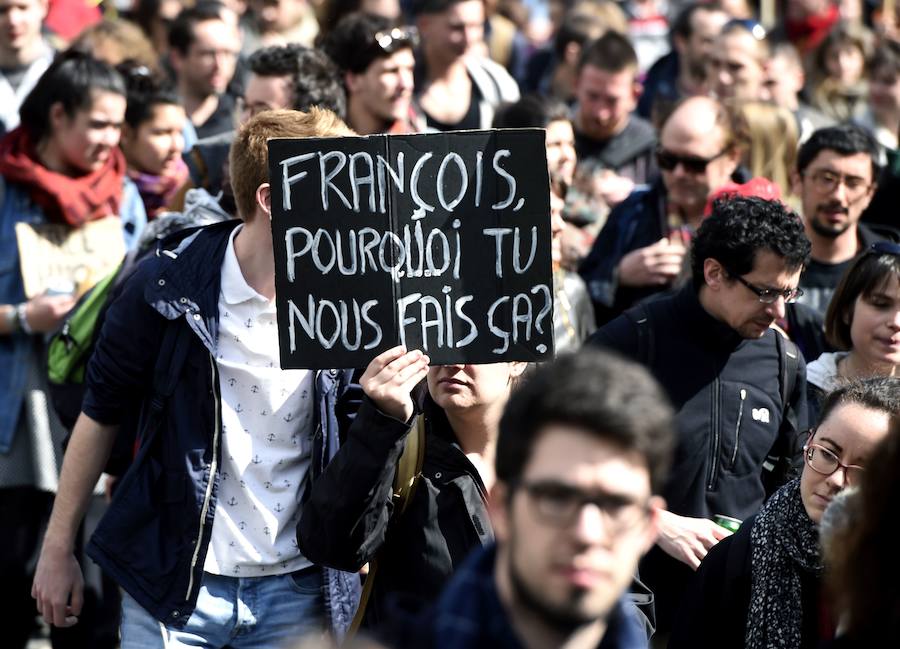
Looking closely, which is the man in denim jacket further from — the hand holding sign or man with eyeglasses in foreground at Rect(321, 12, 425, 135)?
man with eyeglasses in foreground at Rect(321, 12, 425, 135)

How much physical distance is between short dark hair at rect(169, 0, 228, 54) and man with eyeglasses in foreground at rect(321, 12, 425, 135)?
1360 mm

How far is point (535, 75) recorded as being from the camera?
1074cm

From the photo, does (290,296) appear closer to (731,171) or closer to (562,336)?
(562,336)

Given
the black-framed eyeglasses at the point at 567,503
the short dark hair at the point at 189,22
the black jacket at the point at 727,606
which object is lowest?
the black jacket at the point at 727,606

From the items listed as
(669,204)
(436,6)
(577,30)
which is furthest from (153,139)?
(577,30)

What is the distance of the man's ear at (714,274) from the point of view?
4828 millimetres

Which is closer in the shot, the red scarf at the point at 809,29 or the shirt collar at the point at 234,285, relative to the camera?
the shirt collar at the point at 234,285

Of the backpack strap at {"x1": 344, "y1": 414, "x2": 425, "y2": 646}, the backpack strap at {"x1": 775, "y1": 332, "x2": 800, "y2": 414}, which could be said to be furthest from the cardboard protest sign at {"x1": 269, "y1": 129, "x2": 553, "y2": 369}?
the backpack strap at {"x1": 775, "y1": 332, "x2": 800, "y2": 414}

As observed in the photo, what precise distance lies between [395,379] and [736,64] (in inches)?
211

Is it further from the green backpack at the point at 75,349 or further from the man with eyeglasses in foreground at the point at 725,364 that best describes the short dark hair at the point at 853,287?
the green backpack at the point at 75,349

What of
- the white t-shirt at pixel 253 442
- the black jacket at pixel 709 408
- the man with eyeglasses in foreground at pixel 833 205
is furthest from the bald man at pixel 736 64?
the white t-shirt at pixel 253 442

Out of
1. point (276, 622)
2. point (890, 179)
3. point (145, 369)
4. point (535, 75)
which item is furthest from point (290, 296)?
point (535, 75)

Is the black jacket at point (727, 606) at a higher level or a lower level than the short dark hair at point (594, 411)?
lower

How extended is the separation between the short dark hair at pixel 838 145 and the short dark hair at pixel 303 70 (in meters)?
1.89
